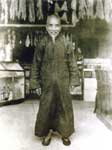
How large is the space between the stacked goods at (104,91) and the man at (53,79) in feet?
0.25

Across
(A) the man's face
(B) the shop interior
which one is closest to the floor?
(B) the shop interior

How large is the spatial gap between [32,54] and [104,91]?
0.26 meters

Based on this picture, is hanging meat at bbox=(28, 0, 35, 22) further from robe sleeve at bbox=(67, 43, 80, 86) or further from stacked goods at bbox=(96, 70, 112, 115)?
stacked goods at bbox=(96, 70, 112, 115)

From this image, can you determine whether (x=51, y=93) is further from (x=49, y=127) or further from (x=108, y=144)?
(x=108, y=144)

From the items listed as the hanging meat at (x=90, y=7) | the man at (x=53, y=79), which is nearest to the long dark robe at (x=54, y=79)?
the man at (x=53, y=79)

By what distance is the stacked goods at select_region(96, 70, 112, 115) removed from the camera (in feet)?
4.39

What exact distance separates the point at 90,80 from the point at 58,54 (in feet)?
0.46

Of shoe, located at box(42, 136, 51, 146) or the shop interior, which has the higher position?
the shop interior

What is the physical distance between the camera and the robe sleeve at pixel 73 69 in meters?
1.32

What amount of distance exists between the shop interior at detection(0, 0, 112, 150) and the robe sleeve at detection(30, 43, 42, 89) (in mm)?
16

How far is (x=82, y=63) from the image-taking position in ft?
4.39

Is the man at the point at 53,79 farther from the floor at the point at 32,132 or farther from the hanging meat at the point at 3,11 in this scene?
the hanging meat at the point at 3,11

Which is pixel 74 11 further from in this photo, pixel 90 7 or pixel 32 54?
pixel 32 54

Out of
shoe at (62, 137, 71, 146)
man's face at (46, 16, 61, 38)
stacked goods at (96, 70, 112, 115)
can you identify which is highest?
man's face at (46, 16, 61, 38)
